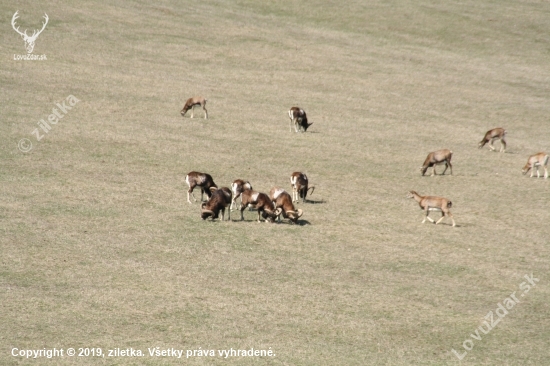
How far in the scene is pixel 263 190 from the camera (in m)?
23.0

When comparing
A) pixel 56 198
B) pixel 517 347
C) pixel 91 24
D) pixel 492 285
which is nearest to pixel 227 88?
pixel 91 24

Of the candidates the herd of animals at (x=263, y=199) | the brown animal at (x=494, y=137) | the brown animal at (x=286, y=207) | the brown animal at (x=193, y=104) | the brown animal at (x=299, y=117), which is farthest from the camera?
the brown animal at (x=193, y=104)

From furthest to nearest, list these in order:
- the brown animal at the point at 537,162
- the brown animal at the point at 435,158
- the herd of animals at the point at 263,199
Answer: the brown animal at the point at 537,162
the brown animal at the point at 435,158
the herd of animals at the point at 263,199

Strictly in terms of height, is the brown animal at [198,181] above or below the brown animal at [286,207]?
above

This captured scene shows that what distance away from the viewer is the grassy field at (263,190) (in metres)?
13.9

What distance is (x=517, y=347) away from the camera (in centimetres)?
1388

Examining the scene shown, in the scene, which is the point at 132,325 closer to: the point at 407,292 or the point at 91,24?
the point at 407,292

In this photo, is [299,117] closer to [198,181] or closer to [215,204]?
[198,181]

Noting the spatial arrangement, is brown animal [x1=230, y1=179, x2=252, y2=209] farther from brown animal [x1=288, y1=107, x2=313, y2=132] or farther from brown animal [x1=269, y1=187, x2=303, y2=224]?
brown animal [x1=288, y1=107, x2=313, y2=132]

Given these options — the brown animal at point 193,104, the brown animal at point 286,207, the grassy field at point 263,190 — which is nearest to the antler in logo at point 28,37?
the grassy field at point 263,190

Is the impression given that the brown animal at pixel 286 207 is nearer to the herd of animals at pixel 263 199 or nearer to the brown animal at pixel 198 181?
the herd of animals at pixel 263 199

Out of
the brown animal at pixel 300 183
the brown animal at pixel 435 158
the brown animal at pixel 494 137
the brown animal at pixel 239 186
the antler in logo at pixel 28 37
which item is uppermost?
the antler in logo at pixel 28 37

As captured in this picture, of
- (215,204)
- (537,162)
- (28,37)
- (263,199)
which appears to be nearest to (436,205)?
(263,199)

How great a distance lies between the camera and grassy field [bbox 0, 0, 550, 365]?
13.9m
